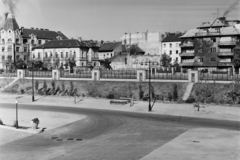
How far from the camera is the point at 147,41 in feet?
337

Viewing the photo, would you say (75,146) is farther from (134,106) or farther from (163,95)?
(163,95)

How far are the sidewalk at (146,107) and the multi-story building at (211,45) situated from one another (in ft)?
92.6

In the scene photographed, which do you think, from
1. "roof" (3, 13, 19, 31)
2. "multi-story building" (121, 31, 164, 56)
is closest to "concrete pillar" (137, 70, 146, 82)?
"multi-story building" (121, 31, 164, 56)

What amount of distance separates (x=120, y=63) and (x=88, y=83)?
27.2 metres

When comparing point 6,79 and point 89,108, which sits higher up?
point 6,79

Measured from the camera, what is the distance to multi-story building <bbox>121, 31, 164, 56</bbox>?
9994cm

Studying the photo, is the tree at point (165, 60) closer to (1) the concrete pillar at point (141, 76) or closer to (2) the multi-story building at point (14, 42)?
(1) the concrete pillar at point (141, 76)

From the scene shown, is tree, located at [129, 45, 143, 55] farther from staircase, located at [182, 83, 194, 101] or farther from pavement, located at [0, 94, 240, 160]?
pavement, located at [0, 94, 240, 160]

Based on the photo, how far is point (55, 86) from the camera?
59.5 metres

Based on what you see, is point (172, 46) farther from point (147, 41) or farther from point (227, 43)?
point (227, 43)

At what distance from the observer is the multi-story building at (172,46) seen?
93.8 metres

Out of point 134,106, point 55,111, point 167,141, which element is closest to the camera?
point 167,141

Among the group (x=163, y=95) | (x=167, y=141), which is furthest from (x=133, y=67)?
(x=167, y=141)

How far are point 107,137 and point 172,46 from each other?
70.8m
